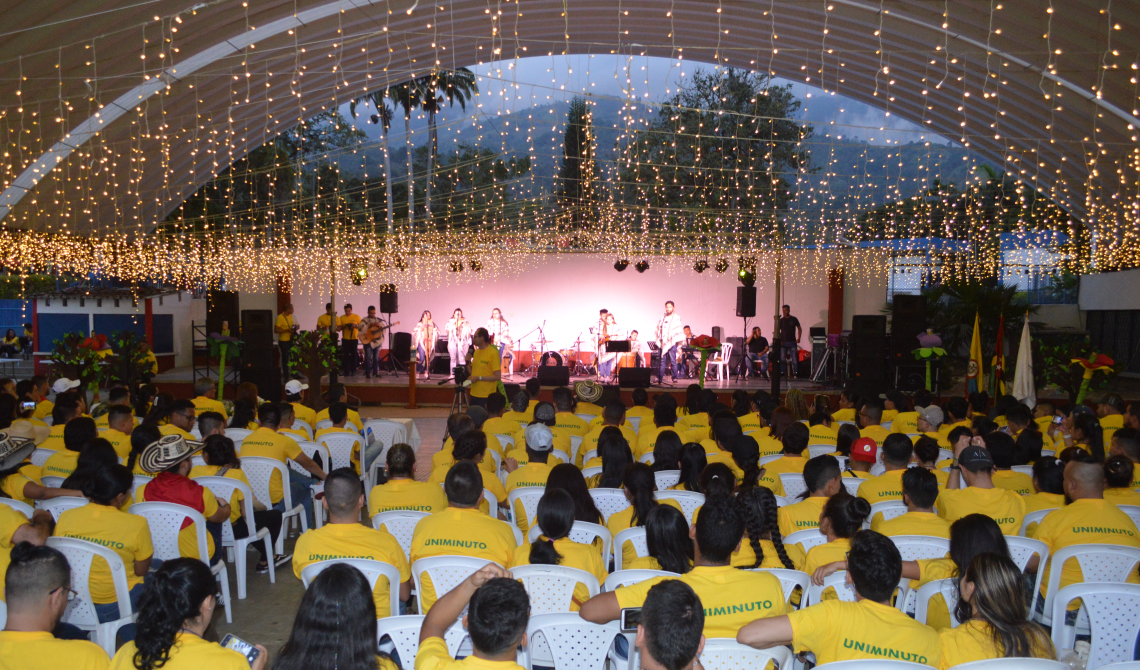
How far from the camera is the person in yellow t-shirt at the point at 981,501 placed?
4.08 meters

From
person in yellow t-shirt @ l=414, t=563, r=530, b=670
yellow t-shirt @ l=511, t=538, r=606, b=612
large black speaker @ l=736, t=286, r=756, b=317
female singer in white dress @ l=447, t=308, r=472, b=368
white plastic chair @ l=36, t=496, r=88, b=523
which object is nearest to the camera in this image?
person in yellow t-shirt @ l=414, t=563, r=530, b=670

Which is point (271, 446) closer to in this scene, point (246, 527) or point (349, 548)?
point (246, 527)

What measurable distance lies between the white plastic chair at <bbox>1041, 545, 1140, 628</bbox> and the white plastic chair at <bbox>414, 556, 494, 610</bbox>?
8.19 ft

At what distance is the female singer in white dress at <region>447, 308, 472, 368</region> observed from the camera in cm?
1773

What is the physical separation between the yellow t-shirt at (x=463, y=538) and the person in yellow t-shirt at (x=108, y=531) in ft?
4.11

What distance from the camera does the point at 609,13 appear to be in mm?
13008

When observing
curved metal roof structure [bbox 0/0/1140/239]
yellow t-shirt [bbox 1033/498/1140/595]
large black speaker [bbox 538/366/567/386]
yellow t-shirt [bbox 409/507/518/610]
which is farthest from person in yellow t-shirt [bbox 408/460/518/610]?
large black speaker [bbox 538/366/567/386]

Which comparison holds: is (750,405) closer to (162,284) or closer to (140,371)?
(140,371)

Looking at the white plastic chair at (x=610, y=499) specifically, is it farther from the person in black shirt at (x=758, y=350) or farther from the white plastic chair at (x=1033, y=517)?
the person in black shirt at (x=758, y=350)

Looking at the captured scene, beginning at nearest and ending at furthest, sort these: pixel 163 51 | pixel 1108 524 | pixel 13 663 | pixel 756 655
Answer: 1. pixel 13 663
2. pixel 756 655
3. pixel 1108 524
4. pixel 163 51

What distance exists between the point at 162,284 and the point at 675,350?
494 inches

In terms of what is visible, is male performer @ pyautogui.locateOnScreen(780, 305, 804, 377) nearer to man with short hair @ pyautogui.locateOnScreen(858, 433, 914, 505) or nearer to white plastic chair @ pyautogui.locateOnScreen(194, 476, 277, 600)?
man with short hair @ pyautogui.locateOnScreen(858, 433, 914, 505)

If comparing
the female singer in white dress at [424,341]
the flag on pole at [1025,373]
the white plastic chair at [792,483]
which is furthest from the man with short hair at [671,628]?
the female singer in white dress at [424,341]

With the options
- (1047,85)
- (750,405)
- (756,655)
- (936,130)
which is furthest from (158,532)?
(936,130)
